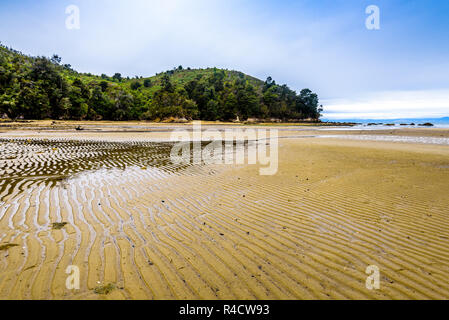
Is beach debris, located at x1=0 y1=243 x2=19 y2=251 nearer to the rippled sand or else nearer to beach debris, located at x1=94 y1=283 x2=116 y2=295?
the rippled sand

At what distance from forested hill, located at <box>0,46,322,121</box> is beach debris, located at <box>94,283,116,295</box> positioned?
5796 centimetres

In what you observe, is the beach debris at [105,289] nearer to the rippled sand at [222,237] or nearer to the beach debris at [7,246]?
the rippled sand at [222,237]

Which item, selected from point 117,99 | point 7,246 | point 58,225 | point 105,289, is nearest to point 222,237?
point 105,289

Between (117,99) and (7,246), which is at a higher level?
(117,99)

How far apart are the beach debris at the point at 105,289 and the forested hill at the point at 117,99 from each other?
58.0 meters

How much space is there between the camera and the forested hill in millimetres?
46312

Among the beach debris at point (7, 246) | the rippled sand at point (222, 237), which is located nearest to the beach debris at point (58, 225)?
the rippled sand at point (222, 237)

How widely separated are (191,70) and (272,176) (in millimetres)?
168870

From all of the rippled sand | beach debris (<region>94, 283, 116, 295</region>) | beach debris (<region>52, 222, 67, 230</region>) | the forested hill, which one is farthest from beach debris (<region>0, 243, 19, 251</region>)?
the forested hill

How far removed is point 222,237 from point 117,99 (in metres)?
67.7

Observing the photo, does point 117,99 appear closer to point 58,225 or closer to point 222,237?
point 58,225

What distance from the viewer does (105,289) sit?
2395 mm

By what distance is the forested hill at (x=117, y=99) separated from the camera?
1823 inches

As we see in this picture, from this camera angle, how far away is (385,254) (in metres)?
3.16
